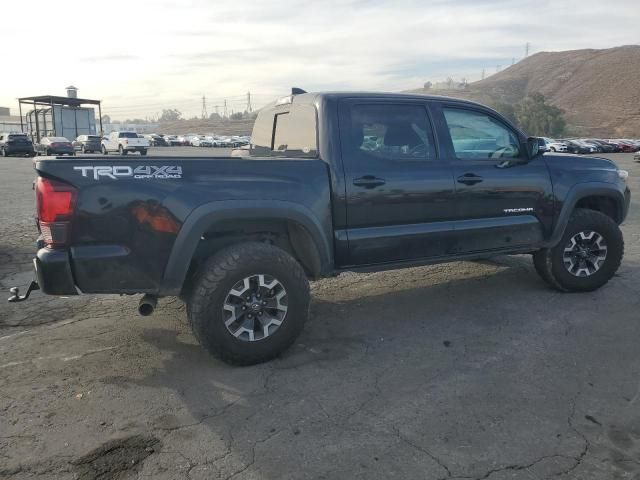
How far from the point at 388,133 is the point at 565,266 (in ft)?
7.91

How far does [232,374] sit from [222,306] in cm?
50

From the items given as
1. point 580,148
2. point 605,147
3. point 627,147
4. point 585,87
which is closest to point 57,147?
point 580,148

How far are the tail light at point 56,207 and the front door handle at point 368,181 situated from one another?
2034mm

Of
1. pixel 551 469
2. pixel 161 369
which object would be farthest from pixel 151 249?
pixel 551 469

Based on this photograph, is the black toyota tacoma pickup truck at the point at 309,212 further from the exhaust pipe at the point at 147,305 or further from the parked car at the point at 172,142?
the parked car at the point at 172,142

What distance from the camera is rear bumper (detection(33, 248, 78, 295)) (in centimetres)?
346

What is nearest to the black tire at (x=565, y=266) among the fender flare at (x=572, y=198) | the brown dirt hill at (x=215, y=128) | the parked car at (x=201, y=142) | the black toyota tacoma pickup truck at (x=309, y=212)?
the black toyota tacoma pickup truck at (x=309, y=212)

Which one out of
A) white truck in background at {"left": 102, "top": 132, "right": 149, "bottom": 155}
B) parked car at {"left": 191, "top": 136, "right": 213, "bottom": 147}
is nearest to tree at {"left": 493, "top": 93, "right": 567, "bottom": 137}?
parked car at {"left": 191, "top": 136, "right": 213, "bottom": 147}

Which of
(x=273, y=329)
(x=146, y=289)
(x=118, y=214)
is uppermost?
(x=118, y=214)

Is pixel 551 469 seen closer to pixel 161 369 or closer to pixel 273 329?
pixel 273 329

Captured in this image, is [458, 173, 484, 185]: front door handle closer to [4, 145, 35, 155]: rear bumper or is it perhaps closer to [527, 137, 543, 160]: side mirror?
[527, 137, 543, 160]: side mirror

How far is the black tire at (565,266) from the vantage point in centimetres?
545

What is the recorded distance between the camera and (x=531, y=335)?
4.54 meters

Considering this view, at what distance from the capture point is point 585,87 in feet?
329
